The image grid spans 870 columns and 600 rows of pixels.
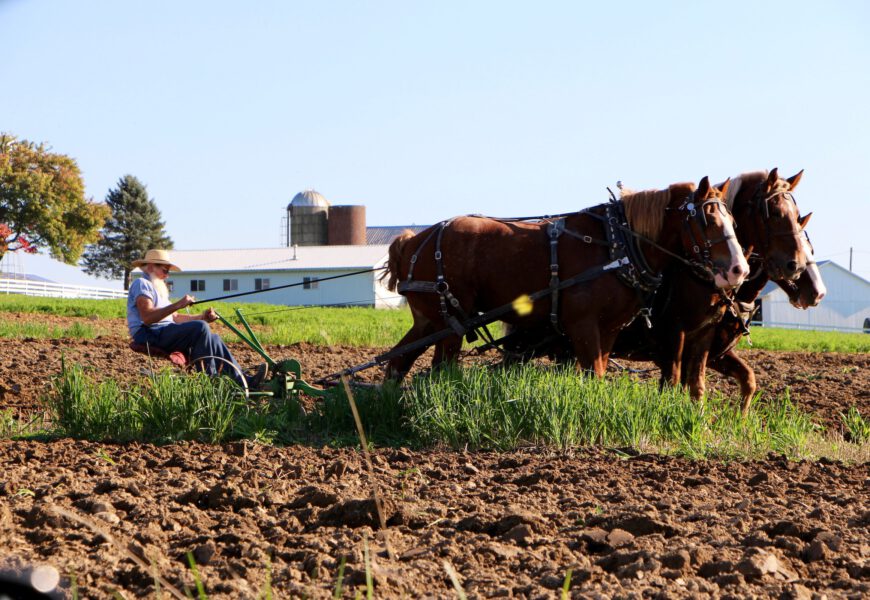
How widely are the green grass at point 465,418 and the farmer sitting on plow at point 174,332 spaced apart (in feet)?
2.04

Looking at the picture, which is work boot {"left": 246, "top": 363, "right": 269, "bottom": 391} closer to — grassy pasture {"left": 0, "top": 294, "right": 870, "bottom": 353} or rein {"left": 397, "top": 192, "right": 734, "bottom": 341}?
rein {"left": 397, "top": 192, "right": 734, "bottom": 341}

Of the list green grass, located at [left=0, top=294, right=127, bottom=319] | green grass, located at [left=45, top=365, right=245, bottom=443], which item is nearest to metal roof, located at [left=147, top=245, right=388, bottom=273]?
green grass, located at [left=0, top=294, right=127, bottom=319]

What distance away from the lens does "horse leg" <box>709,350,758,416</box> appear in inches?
337

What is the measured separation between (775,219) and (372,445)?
3.63 metres

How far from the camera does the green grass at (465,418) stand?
21.0 ft

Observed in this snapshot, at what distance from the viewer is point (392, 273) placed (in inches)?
332

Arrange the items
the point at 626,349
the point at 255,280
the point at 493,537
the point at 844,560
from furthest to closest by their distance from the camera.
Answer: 1. the point at 255,280
2. the point at 626,349
3. the point at 493,537
4. the point at 844,560

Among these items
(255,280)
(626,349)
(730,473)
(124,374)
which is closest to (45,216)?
(255,280)

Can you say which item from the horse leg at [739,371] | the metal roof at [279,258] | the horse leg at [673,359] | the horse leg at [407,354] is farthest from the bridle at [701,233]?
the metal roof at [279,258]

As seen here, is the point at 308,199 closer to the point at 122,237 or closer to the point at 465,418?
the point at 122,237

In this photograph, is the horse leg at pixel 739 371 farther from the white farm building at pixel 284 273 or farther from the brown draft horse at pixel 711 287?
the white farm building at pixel 284 273

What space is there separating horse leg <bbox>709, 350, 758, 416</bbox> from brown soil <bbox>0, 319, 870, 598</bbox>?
2.63 m

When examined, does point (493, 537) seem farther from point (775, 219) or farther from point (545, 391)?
point (775, 219)

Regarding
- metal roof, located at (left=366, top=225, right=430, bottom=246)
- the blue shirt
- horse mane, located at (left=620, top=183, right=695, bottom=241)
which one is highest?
metal roof, located at (left=366, top=225, right=430, bottom=246)
